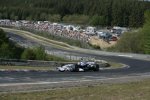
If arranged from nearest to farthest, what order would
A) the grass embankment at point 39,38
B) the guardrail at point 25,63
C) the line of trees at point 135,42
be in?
the guardrail at point 25,63, the grass embankment at point 39,38, the line of trees at point 135,42

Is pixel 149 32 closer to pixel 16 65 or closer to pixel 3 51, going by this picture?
pixel 3 51

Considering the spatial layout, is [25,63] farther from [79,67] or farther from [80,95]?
[80,95]

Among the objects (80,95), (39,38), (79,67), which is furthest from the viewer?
(39,38)

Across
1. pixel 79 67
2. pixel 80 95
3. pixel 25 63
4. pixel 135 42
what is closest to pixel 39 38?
pixel 135 42

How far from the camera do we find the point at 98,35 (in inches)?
6152

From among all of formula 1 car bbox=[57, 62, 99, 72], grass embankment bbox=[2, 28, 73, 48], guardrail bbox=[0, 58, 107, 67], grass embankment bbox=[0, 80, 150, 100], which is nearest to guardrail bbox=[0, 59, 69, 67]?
guardrail bbox=[0, 58, 107, 67]

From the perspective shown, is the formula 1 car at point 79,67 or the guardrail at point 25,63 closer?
the formula 1 car at point 79,67

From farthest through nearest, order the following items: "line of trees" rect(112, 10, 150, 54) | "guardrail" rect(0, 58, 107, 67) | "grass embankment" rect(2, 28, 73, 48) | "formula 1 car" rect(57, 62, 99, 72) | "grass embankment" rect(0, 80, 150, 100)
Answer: "line of trees" rect(112, 10, 150, 54)
"grass embankment" rect(2, 28, 73, 48)
"guardrail" rect(0, 58, 107, 67)
"formula 1 car" rect(57, 62, 99, 72)
"grass embankment" rect(0, 80, 150, 100)

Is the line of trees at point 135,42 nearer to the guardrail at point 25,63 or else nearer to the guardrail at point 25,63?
the guardrail at point 25,63

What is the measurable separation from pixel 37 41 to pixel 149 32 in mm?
33398

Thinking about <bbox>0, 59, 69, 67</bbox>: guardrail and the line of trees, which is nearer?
<bbox>0, 59, 69, 67</bbox>: guardrail

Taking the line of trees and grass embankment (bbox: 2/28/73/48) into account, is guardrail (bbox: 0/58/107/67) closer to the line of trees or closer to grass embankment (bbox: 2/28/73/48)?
grass embankment (bbox: 2/28/73/48)

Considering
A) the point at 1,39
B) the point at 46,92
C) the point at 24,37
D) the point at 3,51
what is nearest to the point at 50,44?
the point at 24,37

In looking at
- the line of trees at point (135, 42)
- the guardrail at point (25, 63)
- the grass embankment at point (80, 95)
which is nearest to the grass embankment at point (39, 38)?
the line of trees at point (135, 42)
